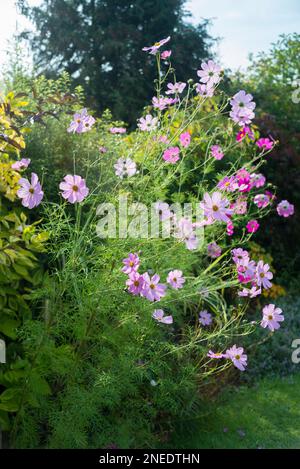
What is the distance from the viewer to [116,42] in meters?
16.1

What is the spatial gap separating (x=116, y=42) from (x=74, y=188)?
1396cm

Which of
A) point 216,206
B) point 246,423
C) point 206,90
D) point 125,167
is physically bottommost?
point 246,423

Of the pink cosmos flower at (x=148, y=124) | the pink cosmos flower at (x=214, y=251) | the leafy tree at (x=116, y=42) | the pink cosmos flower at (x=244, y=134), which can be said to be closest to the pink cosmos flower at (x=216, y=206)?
the pink cosmos flower at (x=148, y=124)

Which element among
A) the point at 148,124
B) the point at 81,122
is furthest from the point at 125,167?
the point at 148,124

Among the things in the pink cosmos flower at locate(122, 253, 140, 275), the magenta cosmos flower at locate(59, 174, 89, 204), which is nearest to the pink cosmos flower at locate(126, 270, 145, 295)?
the pink cosmos flower at locate(122, 253, 140, 275)

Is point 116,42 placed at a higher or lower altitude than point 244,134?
higher

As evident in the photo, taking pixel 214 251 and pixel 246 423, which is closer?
pixel 246 423

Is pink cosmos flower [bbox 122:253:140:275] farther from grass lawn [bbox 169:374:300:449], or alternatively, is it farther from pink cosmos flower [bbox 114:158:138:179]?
grass lawn [bbox 169:374:300:449]

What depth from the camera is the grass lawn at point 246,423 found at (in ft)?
11.6

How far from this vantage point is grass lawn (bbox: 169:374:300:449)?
354 cm

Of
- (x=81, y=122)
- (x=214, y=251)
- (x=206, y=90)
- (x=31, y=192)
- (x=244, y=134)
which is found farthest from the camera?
(x=244, y=134)

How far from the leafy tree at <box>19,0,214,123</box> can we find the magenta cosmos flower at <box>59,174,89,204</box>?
1247cm

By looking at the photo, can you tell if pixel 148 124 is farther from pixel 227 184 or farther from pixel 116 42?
pixel 116 42

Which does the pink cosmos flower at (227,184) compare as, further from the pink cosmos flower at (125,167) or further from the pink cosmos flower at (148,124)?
the pink cosmos flower at (148,124)
